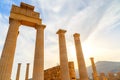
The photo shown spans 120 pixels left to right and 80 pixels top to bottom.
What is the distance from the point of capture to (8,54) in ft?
40.7

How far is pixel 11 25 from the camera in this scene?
14.3 m

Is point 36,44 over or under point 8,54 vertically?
over

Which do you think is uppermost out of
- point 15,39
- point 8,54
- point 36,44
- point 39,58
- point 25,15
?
point 25,15

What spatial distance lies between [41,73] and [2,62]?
15.6 feet

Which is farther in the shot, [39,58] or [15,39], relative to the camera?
[39,58]

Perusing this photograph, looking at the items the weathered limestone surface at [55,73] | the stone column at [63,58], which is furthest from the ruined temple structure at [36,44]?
the weathered limestone surface at [55,73]

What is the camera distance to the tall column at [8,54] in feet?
37.5

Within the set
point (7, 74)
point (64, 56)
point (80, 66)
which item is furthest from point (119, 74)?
point (7, 74)

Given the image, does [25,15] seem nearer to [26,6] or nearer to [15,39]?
[26,6]

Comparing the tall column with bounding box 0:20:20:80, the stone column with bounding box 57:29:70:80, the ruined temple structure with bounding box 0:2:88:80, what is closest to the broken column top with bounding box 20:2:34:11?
the ruined temple structure with bounding box 0:2:88:80

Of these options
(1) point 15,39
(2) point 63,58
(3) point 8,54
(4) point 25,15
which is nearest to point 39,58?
(3) point 8,54

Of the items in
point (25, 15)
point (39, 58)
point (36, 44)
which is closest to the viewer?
point (39, 58)

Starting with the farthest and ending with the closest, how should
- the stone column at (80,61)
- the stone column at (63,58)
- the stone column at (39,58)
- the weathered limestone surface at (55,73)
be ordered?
1. the weathered limestone surface at (55,73)
2. the stone column at (80,61)
3. the stone column at (63,58)
4. the stone column at (39,58)

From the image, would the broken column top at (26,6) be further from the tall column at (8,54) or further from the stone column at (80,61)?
the stone column at (80,61)
